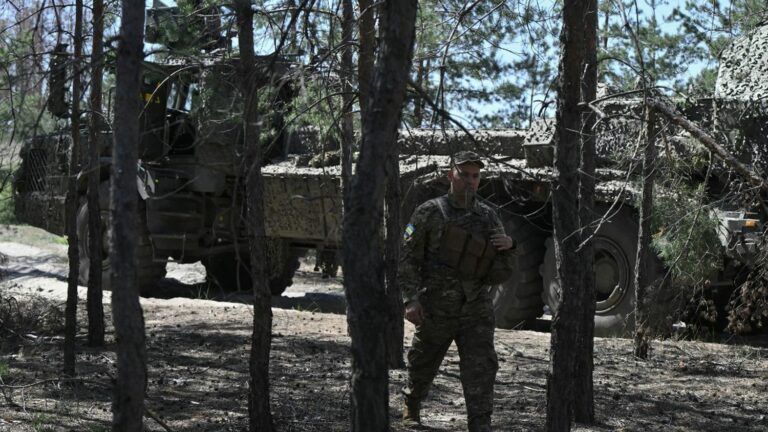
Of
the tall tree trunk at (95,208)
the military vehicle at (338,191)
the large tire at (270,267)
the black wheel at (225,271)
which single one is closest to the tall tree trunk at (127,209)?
the military vehicle at (338,191)

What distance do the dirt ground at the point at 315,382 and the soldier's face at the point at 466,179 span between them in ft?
4.74

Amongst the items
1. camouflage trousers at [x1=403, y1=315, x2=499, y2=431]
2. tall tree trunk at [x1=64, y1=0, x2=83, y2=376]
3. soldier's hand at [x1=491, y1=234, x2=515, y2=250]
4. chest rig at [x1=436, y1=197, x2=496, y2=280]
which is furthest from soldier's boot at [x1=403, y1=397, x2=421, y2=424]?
tall tree trunk at [x1=64, y1=0, x2=83, y2=376]

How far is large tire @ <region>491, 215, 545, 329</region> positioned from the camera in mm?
10406

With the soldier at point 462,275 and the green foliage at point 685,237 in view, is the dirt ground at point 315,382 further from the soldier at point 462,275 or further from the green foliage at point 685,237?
the green foliage at point 685,237

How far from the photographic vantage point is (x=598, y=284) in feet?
33.1

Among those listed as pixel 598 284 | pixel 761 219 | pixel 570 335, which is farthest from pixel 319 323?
pixel 570 335

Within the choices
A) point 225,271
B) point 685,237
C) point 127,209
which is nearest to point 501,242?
point 127,209

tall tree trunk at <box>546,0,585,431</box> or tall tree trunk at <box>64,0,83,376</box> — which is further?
tall tree trunk at <box>64,0,83,376</box>

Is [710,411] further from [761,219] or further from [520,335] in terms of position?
[520,335]

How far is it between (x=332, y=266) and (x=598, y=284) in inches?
149

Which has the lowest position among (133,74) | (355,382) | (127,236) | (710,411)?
(710,411)

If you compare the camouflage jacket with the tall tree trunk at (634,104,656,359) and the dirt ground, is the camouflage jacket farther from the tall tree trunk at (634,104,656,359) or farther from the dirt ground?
the tall tree trunk at (634,104,656,359)

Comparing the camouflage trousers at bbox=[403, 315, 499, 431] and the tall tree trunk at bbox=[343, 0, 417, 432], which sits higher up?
the tall tree trunk at bbox=[343, 0, 417, 432]

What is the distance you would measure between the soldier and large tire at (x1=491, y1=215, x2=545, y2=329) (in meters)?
4.54
